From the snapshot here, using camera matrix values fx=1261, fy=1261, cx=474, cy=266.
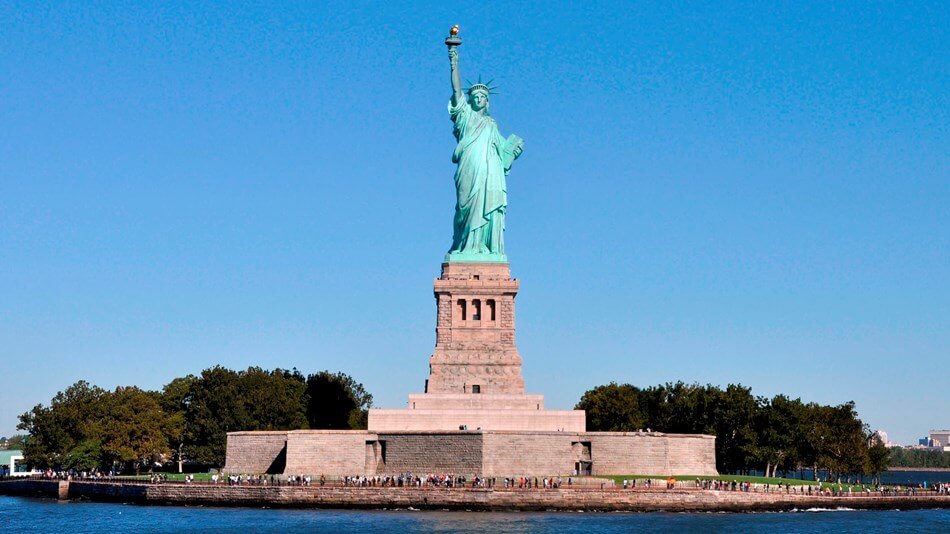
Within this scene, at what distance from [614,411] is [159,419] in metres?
29.6

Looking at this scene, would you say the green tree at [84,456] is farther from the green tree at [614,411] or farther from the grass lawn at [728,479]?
the grass lawn at [728,479]

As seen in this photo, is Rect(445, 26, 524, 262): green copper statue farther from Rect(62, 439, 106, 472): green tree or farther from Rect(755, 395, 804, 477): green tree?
Rect(62, 439, 106, 472): green tree

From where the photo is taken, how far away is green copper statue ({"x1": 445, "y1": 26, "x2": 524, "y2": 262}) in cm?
6956

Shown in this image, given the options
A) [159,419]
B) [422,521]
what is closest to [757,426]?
[422,521]

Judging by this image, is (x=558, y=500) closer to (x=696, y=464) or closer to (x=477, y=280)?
(x=696, y=464)

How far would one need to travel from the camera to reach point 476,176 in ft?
228

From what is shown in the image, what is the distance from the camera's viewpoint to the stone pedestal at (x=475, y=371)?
63125 mm

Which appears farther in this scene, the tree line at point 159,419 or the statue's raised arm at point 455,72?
the tree line at point 159,419

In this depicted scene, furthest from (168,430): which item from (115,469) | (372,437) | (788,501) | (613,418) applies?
(788,501)

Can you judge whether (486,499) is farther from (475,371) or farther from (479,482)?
(475,371)

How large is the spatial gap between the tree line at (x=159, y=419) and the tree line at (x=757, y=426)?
2167 centimetres

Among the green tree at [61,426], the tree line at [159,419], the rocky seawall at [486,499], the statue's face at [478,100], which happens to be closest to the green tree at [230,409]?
the tree line at [159,419]

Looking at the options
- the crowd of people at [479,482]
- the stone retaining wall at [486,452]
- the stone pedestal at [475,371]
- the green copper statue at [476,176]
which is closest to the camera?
the crowd of people at [479,482]

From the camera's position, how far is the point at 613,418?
83.8 m
